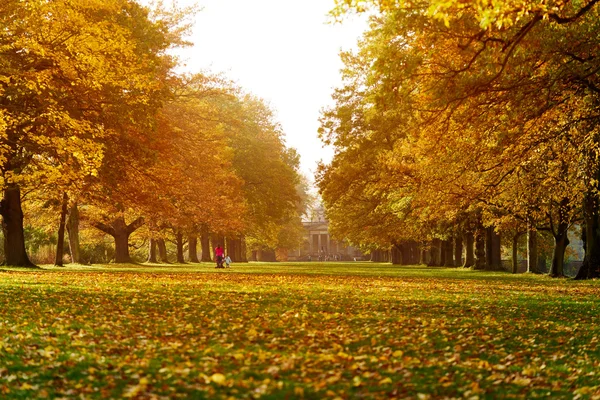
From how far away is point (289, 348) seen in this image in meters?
9.95

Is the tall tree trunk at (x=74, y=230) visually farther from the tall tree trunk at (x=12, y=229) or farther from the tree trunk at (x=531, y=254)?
the tree trunk at (x=531, y=254)

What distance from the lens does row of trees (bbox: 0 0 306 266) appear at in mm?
22922

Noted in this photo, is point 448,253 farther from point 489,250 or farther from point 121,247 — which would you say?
point 121,247

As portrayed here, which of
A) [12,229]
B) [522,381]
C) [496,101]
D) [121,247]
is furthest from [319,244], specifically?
[522,381]

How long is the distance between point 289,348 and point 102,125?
1951 cm

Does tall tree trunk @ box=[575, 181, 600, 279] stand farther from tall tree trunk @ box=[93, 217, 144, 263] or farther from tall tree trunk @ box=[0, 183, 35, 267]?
tall tree trunk @ box=[93, 217, 144, 263]

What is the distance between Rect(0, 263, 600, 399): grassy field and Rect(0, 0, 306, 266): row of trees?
793 centimetres

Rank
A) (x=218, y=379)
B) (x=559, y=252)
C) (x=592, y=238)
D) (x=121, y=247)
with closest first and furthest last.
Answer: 1. (x=218, y=379)
2. (x=592, y=238)
3. (x=559, y=252)
4. (x=121, y=247)

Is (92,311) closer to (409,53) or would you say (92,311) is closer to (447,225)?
(409,53)

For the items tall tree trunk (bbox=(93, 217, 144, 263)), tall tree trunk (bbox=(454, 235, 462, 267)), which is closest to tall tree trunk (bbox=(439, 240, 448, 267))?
tall tree trunk (bbox=(454, 235, 462, 267))

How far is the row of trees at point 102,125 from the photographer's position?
2292 centimetres

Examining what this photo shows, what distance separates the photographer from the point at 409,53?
61.9 feet

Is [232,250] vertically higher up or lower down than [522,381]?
higher up

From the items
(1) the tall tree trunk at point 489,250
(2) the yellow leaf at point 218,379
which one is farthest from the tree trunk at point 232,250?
(2) the yellow leaf at point 218,379
